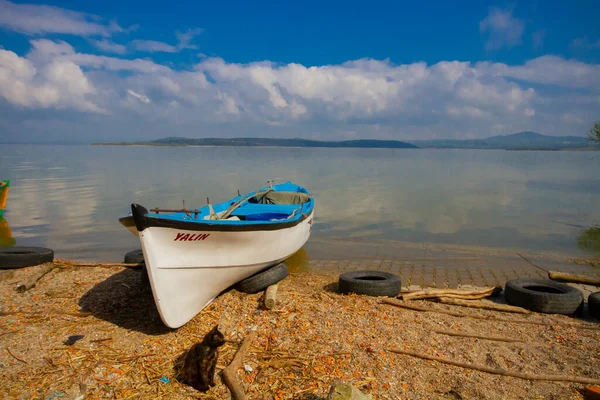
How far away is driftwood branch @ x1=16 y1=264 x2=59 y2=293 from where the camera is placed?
27.8 feet

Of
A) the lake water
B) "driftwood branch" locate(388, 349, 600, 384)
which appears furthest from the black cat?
the lake water

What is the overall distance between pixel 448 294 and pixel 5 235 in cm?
1803

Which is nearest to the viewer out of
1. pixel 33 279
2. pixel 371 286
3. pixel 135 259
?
pixel 371 286

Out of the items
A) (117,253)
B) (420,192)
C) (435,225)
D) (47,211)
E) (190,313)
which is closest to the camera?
(190,313)

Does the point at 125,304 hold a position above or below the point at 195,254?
below

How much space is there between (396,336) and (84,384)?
4.46 m

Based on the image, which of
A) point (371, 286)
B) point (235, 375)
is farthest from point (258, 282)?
point (235, 375)

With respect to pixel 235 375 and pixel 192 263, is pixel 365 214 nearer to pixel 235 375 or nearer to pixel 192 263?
pixel 192 263

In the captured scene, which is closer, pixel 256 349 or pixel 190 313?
pixel 256 349

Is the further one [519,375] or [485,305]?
[485,305]

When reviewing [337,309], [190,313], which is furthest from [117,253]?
[337,309]

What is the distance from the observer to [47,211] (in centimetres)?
2238

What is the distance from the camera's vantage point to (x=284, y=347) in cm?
615

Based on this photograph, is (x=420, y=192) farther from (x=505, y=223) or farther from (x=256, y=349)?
(x=256, y=349)
